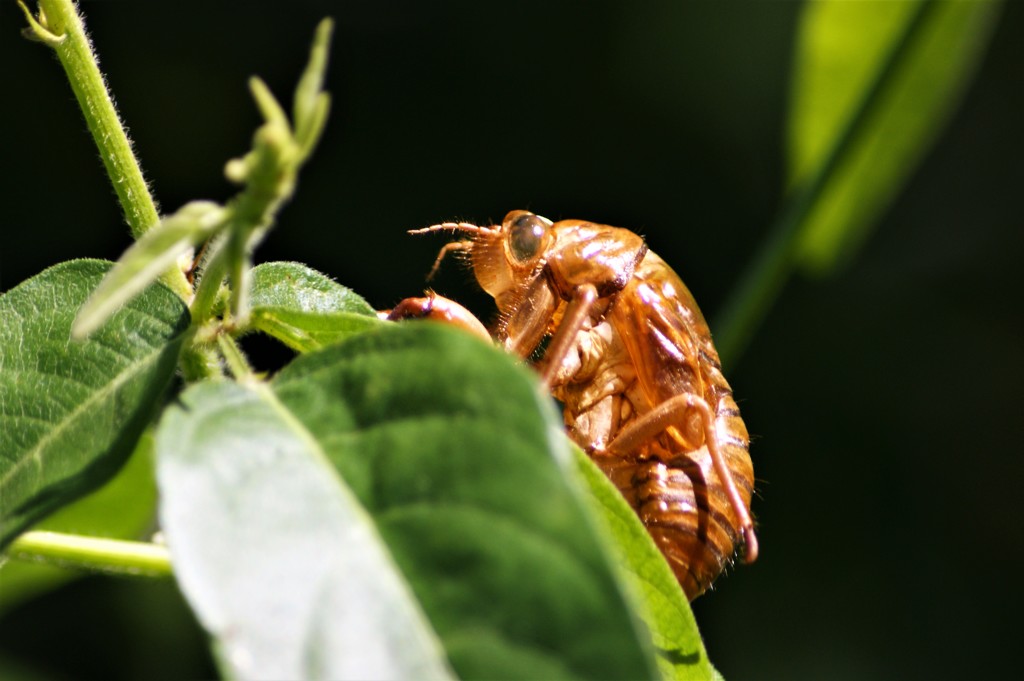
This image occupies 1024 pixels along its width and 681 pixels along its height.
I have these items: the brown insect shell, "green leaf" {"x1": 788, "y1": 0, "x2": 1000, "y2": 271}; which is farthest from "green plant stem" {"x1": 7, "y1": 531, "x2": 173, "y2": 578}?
"green leaf" {"x1": 788, "y1": 0, "x2": 1000, "y2": 271}

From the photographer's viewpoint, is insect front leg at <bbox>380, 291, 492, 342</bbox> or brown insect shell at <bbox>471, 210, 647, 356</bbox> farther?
brown insect shell at <bbox>471, 210, 647, 356</bbox>

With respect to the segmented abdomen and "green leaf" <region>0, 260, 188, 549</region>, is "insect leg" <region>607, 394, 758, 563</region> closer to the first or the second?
the segmented abdomen

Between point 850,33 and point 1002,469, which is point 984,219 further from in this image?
point 850,33

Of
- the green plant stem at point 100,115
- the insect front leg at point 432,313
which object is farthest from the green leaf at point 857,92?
the green plant stem at point 100,115

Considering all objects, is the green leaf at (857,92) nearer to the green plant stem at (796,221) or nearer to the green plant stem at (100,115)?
the green plant stem at (796,221)

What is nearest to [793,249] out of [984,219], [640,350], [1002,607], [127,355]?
[640,350]

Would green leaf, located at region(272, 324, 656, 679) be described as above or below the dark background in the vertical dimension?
above
